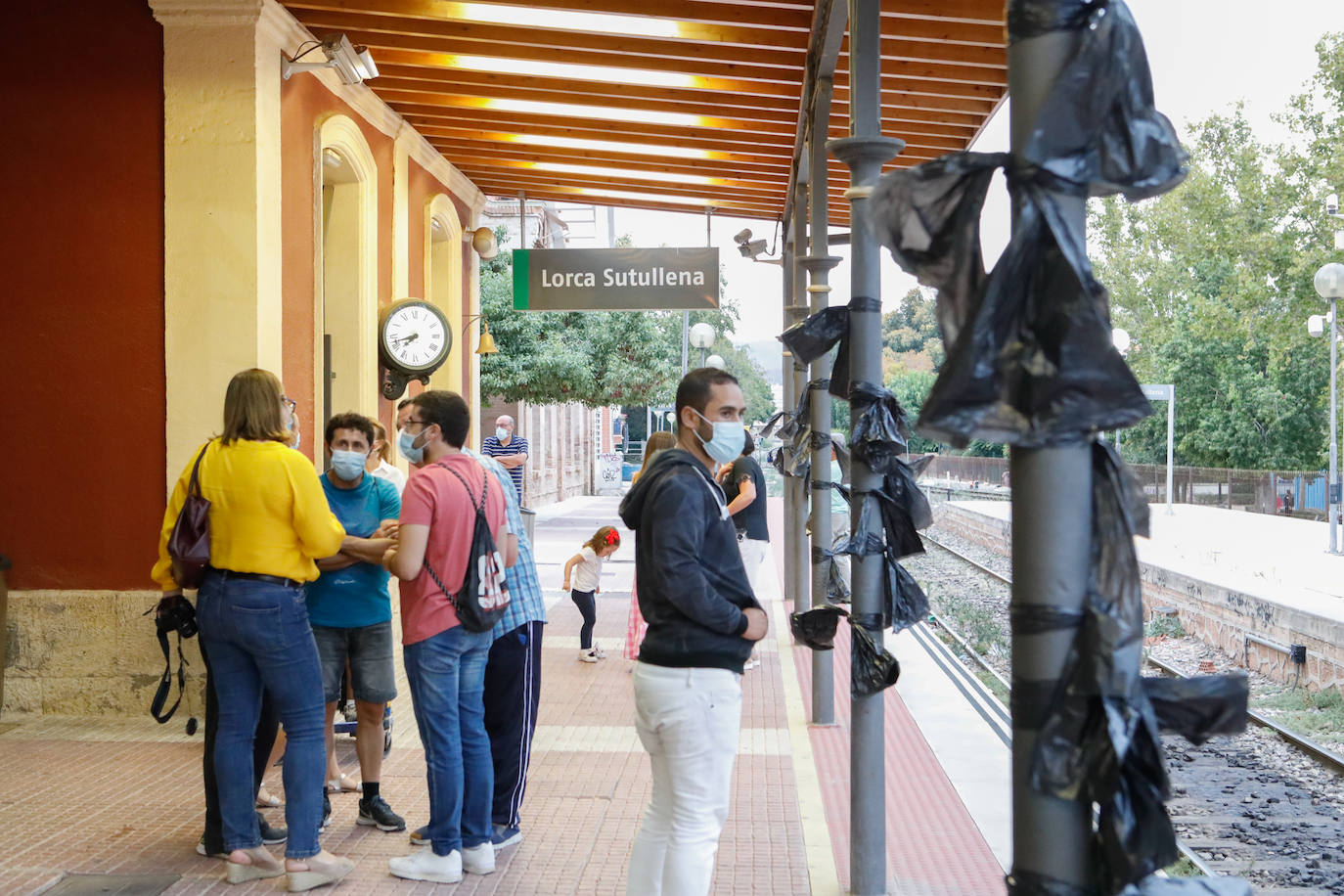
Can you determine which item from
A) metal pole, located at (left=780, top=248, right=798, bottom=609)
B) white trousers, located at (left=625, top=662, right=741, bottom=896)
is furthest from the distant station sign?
white trousers, located at (left=625, top=662, right=741, bottom=896)

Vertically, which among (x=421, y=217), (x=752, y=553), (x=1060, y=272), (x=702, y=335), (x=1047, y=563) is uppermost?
(x=702, y=335)

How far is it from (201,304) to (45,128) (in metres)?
1.45

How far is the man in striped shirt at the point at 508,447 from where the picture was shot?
1313 centimetres

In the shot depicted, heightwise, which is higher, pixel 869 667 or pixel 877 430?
pixel 877 430

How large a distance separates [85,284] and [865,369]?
5.23 m

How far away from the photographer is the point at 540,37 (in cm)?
833

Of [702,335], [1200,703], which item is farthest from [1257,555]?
[1200,703]

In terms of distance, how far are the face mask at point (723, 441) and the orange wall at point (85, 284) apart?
495 centimetres

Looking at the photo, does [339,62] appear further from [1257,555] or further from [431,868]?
[1257,555]

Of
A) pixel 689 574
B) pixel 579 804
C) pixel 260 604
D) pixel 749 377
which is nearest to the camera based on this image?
pixel 689 574

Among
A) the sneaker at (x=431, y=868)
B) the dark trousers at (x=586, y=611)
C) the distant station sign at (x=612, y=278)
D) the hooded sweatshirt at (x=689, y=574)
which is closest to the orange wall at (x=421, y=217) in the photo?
the distant station sign at (x=612, y=278)

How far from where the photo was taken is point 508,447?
14.6 m

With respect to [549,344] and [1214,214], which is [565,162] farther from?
[1214,214]

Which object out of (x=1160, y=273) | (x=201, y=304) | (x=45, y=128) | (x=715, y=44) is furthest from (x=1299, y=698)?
(x=1160, y=273)
